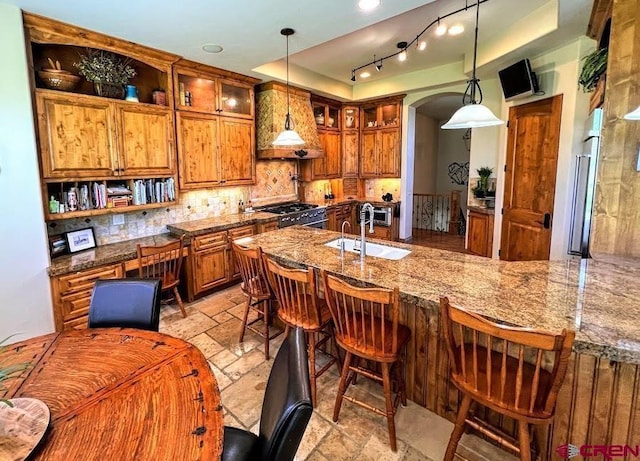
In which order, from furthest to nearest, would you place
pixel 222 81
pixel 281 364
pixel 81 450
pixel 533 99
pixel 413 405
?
pixel 222 81 < pixel 533 99 < pixel 413 405 < pixel 281 364 < pixel 81 450

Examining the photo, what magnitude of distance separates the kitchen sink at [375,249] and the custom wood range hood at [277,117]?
7.36ft

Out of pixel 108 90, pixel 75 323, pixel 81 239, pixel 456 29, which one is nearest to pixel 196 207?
pixel 81 239

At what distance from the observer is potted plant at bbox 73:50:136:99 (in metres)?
3.22

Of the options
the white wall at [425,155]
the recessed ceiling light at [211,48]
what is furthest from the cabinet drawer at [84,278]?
the white wall at [425,155]

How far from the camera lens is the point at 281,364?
1.26 m

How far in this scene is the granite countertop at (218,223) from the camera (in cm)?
393

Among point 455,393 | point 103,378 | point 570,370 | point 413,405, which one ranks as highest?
point 103,378

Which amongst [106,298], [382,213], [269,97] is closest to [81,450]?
[106,298]

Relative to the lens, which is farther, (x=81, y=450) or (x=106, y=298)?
(x=106, y=298)

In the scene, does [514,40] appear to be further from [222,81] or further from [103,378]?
[103,378]

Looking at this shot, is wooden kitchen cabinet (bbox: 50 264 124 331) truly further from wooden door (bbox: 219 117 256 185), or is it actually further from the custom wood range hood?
the custom wood range hood

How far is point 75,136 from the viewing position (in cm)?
305

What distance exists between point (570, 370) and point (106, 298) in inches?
97.7

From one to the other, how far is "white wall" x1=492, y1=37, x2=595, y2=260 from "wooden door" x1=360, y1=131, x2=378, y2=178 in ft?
10.1
